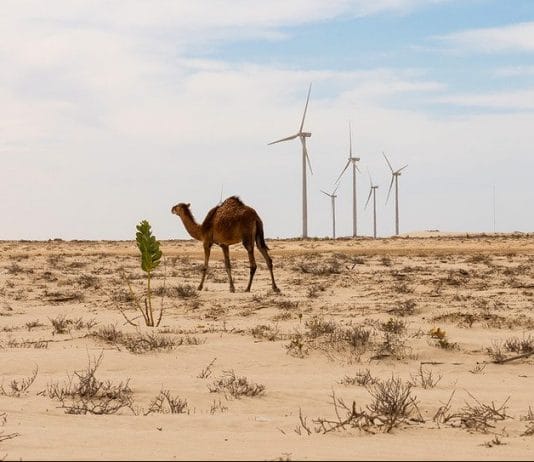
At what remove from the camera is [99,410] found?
7.47 meters

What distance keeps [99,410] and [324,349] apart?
3766 mm

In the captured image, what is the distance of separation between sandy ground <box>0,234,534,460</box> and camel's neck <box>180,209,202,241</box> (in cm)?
165

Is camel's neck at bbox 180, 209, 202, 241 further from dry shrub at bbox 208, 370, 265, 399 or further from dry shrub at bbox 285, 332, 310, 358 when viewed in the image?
dry shrub at bbox 208, 370, 265, 399

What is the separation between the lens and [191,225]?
21.0 metres

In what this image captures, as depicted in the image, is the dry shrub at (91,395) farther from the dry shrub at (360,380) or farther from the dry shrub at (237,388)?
the dry shrub at (360,380)

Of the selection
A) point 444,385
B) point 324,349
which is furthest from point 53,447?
point 324,349

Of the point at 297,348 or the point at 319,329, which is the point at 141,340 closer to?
the point at 297,348

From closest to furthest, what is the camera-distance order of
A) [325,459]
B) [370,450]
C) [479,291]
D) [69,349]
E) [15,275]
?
1. [325,459]
2. [370,450]
3. [69,349]
4. [479,291]
5. [15,275]

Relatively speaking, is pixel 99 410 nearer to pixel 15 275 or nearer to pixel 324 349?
pixel 324 349

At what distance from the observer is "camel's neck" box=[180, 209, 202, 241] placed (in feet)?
68.2

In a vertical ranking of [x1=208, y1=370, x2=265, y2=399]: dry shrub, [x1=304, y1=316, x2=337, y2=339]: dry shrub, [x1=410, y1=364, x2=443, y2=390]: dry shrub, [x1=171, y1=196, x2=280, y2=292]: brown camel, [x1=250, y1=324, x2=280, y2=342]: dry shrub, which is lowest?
[x1=410, y1=364, x2=443, y2=390]: dry shrub

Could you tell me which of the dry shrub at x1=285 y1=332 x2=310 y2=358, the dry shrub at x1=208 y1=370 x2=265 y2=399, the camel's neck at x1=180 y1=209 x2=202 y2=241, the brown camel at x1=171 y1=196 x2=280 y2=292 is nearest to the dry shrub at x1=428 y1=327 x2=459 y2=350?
the dry shrub at x1=285 y1=332 x2=310 y2=358

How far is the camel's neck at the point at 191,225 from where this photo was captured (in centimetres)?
2079

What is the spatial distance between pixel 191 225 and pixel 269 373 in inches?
454
